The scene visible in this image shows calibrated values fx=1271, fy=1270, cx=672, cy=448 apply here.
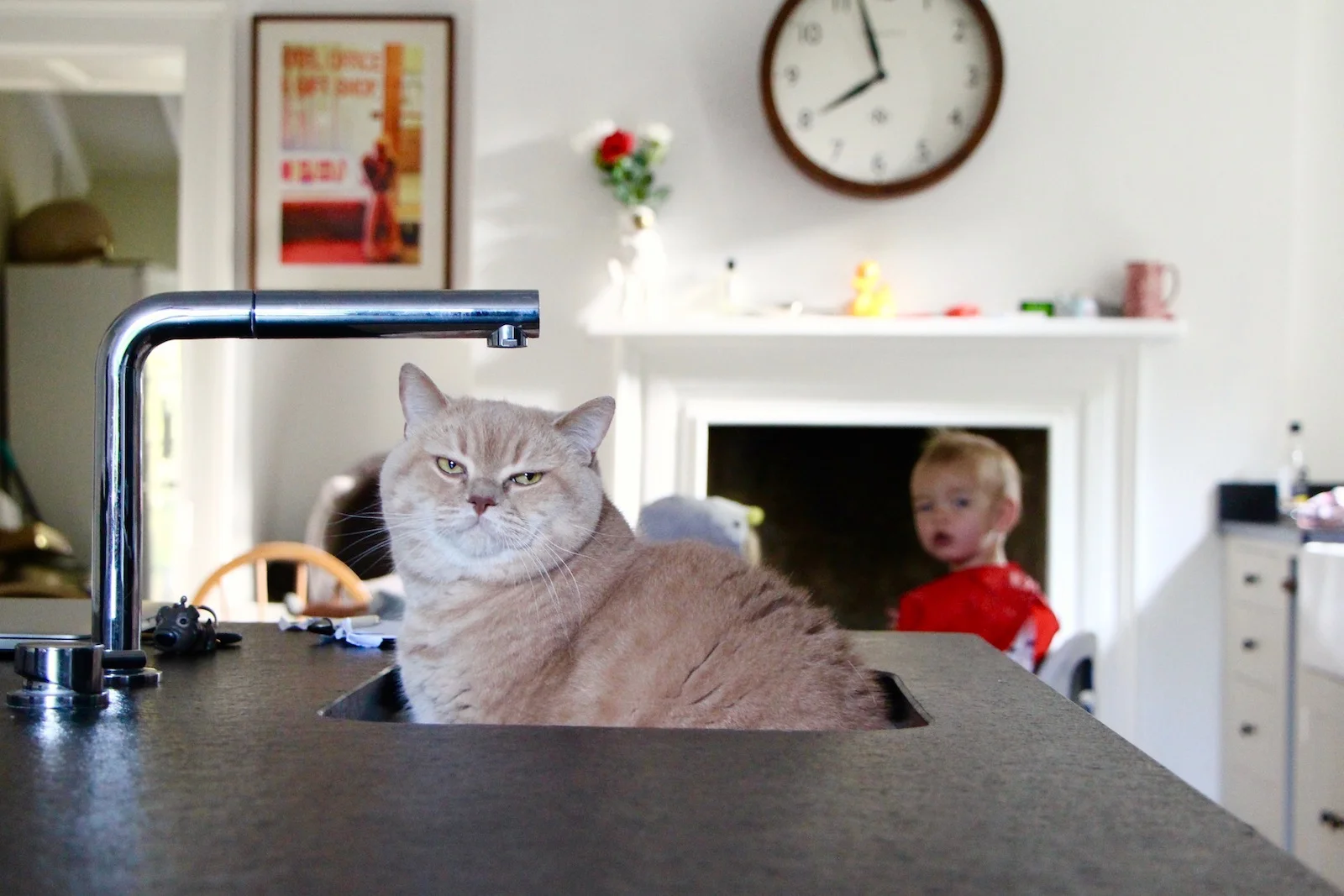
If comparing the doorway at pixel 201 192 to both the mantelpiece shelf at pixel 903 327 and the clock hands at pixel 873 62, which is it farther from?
the clock hands at pixel 873 62

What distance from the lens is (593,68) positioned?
3.23 m

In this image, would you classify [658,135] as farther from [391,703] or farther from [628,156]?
[391,703]

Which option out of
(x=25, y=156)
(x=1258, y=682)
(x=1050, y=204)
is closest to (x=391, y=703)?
(x=1258, y=682)

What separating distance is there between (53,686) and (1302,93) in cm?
331

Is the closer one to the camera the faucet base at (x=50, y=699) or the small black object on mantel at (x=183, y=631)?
the faucet base at (x=50, y=699)

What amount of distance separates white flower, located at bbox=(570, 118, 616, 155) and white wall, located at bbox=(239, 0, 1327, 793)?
4cm

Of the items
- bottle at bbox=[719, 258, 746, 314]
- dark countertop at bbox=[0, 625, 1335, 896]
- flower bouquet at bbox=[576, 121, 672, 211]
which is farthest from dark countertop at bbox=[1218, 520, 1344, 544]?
dark countertop at bbox=[0, 625, 1335, 896]

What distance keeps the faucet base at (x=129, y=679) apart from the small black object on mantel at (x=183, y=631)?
149 millimetres

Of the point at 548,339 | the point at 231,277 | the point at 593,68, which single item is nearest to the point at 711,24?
the point at 593,68

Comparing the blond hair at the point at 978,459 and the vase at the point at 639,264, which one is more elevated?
the vase at the point at 639,264

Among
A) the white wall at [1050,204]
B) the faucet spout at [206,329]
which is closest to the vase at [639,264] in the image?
the white wall at [1050,204]

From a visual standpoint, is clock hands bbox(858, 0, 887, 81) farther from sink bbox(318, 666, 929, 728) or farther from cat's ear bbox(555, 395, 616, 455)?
sink bbox(318, 666, 929, 728)

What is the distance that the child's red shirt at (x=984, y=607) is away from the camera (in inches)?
102

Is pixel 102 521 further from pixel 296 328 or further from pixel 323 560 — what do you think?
pixel 323 560
